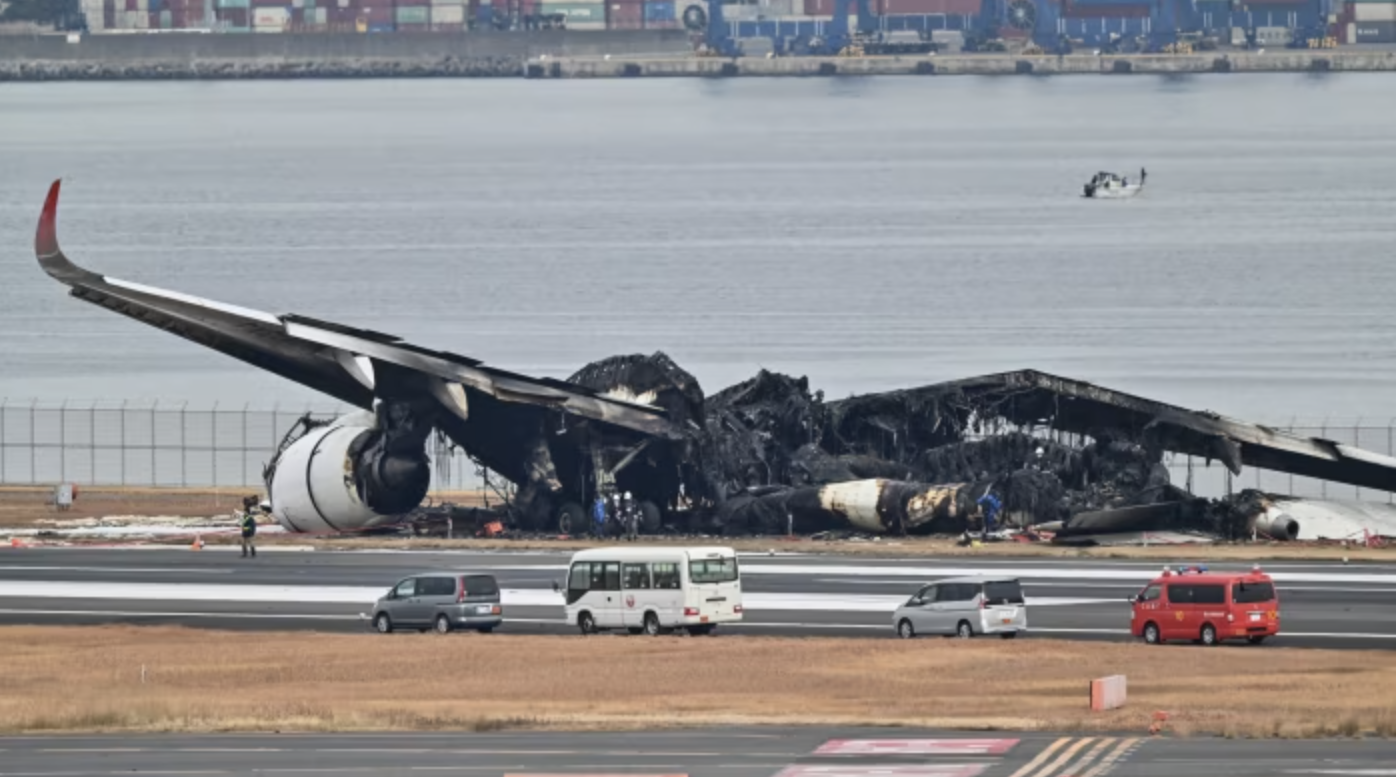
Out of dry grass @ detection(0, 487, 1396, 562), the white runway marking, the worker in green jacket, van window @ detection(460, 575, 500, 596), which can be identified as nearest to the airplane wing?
dry grass @ detection(0, 487, 1396, 562)

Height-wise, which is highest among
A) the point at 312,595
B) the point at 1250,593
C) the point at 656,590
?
the point at 1250,593

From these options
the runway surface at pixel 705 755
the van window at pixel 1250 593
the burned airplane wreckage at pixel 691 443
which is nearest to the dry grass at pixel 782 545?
the burned airplane wreckage at pixel 691 443

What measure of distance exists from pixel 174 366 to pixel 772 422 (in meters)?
89.3

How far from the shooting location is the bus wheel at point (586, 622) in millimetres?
66625

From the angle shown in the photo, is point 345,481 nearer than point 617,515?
No

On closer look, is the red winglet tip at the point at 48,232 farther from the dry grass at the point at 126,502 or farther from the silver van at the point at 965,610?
the silver van at the point at 965,610

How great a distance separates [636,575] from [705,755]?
20.5 meters

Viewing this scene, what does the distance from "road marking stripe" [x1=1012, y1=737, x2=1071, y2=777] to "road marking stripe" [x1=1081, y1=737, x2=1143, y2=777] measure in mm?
1000

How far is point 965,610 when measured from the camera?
63.7 meters

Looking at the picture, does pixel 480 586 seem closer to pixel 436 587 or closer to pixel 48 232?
pixel 436 587

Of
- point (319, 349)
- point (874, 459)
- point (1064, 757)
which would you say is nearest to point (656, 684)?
point (1064, 757)

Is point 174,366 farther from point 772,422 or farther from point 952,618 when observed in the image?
point 952,618

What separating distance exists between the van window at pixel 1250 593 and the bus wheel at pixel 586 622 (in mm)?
15521

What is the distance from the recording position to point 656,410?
91312 millimetres
